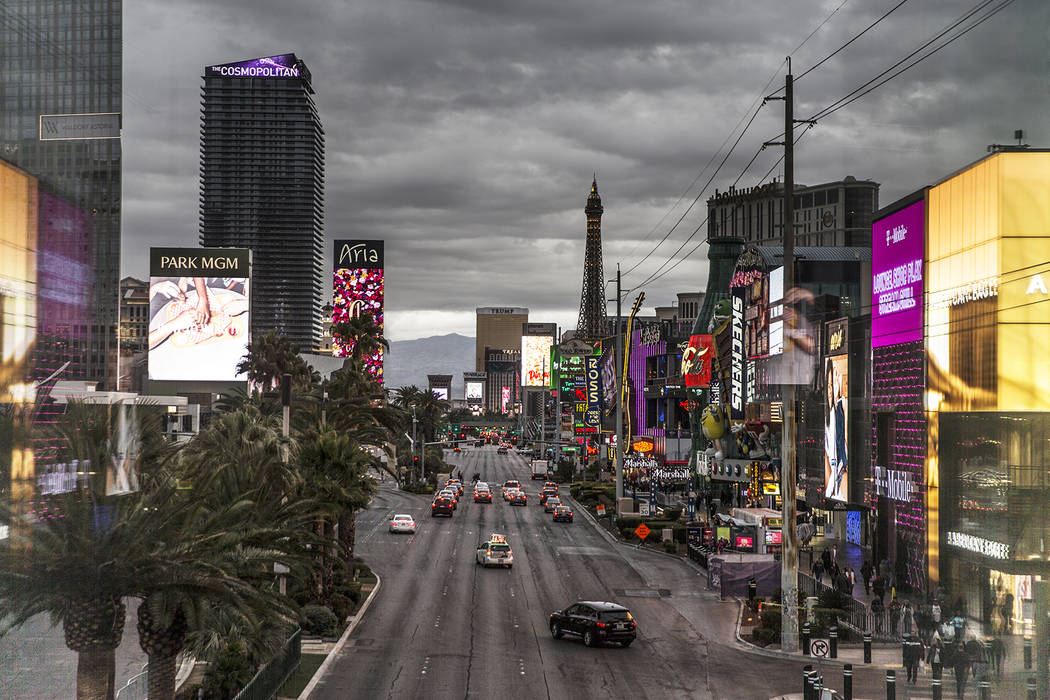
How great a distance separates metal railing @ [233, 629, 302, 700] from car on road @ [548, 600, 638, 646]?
→ 9.05m

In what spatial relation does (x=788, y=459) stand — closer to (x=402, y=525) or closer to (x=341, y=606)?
(x=341, y=606)

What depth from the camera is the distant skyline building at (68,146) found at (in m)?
11.3

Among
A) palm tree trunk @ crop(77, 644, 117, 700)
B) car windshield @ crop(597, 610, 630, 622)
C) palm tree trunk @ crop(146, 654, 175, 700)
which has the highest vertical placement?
palm tree trunk @ crop(77, 644, 117, 700)

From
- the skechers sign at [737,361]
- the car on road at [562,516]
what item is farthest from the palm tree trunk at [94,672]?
the car on road at [562,516]

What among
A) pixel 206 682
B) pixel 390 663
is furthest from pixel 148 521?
pixel 390 663

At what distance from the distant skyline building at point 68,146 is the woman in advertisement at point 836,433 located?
4711 cm

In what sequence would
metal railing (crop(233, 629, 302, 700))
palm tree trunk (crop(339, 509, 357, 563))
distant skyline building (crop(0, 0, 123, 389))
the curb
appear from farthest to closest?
palm tree trunk (crop(339, 509, 357, 563)) → the curb → metal railing (crop(233, 629, 302, 700)) → distant skyline building (crop(0, 0, 123, 389))

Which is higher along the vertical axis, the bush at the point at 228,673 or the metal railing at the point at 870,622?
the bush at the point at 228,673

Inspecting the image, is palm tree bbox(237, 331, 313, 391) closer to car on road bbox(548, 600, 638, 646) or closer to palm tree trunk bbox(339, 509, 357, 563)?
palm tree trunk bbox(339, 509, 357, 563)

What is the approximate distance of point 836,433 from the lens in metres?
55.1

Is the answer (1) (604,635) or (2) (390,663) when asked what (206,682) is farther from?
(1) (604,635)

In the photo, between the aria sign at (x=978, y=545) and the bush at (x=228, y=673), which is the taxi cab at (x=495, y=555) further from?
the bush at (x=228, y=673)

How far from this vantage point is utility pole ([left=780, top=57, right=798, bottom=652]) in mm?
33094

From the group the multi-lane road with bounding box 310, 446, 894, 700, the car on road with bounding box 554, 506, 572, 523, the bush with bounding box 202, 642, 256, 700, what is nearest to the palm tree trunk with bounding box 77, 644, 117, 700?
the bush with bounding box 202, 642, 256, 700
